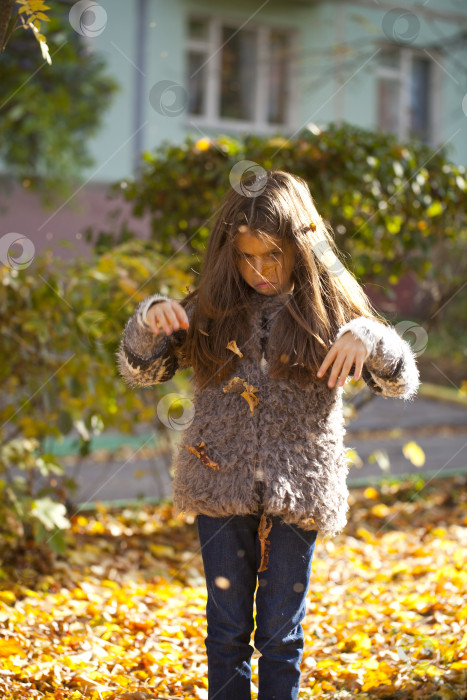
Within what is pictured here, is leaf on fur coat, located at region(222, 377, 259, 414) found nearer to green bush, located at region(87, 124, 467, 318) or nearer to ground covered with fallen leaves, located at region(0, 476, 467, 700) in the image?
ground covered with fallen leaves, located at region(0, 476, 467, 700)

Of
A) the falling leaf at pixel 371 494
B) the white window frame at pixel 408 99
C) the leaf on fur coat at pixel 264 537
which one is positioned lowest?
the leaf on fur coat at pixel 264 537

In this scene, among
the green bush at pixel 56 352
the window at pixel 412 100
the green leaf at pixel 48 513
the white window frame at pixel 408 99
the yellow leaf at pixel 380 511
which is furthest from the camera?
the window at pixel 412 100

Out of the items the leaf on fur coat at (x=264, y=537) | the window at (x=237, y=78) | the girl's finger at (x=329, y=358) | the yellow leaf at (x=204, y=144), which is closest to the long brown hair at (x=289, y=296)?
the girl's finger at (x=329, y=358)

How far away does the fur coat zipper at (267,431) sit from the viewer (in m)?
1.91

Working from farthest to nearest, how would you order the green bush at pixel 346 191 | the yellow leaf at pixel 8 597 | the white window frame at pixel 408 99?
1. the white window frame at pixel 408 99
2. the green bush at pixel 346 191
3. the yellow leaf at pixel 8 597

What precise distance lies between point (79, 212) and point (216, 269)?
8053 millimetres

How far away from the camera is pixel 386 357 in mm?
→ 1895

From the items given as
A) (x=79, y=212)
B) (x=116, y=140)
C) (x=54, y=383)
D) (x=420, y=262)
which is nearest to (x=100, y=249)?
(x=54, y=383)

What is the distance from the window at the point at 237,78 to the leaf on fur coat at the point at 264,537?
10.7 m

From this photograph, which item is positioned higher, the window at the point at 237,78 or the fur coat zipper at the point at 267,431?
the window at the point at 237,78

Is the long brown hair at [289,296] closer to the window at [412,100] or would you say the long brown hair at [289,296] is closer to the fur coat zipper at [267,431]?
the fur coat zipper at [267,431]

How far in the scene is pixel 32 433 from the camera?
11.8 feet

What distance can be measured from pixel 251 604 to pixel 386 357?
75cm

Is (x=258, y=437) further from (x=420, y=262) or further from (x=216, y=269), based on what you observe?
(x=420, y=262)
